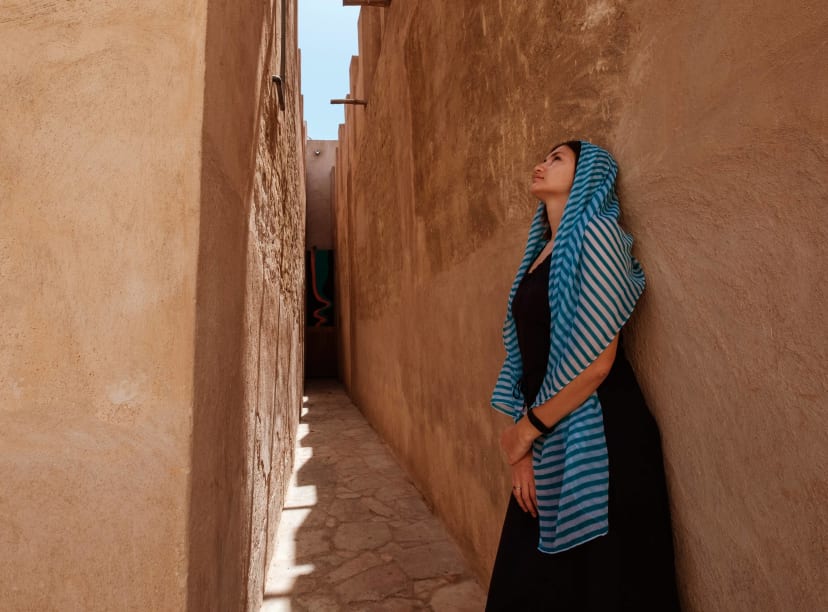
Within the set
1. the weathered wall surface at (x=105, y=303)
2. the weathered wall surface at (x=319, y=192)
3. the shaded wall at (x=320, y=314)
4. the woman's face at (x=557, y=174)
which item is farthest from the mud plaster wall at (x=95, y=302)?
the weathered wall surface at (x=319, y=192)

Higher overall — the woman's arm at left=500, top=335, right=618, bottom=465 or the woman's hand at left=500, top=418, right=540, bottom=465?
the woman's arm at left=500, top=335, right=618, bottom=465

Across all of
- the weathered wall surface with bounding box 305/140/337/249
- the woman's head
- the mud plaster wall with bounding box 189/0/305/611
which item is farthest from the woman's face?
the weathered wall surface with bounding box 305/140/337/249

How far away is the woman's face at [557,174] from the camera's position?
4.99ft

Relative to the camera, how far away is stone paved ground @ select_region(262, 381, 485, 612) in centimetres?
256

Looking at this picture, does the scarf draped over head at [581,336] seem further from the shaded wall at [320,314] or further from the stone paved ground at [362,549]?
the shaded wall at [320,314]

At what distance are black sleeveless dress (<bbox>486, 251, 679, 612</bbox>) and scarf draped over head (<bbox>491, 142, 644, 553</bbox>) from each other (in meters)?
0.05

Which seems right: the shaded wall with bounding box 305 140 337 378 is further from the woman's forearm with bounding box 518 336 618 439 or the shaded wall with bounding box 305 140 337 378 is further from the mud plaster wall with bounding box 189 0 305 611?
the woman's forearm with bounding box 518 336 618 439

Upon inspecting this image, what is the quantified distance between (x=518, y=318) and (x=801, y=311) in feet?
2.47

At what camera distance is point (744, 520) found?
1059mm

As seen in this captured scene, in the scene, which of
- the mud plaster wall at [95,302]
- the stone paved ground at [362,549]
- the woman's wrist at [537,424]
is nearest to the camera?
the mud plaster wall at [95,302]

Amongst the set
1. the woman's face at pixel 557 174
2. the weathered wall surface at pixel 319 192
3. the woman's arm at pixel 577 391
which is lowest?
the woman's arm at pixel 577 391

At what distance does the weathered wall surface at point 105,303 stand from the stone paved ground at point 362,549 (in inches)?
63.0

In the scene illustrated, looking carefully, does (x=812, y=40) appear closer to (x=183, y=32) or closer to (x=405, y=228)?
(x=183, y=32)

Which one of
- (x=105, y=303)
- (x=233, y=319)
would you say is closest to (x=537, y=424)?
(x=233, y=319)
